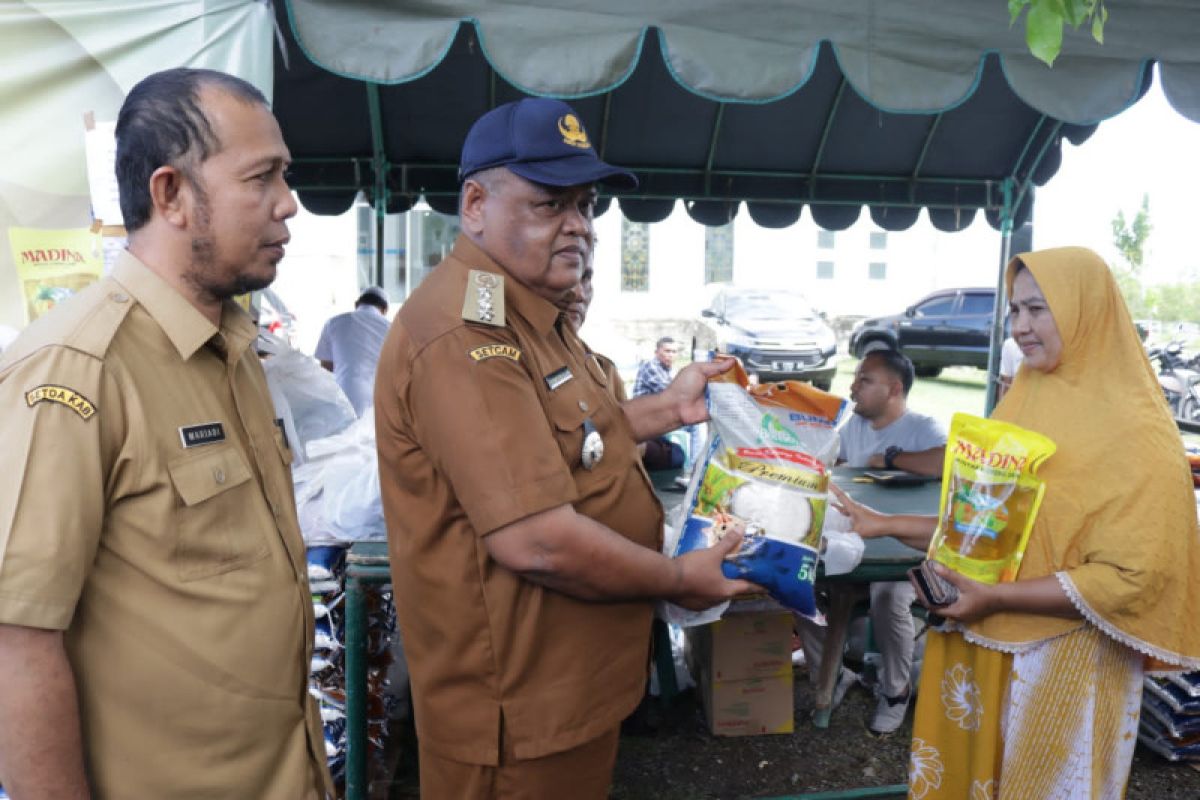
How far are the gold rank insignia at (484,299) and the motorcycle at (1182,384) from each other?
1079 cm

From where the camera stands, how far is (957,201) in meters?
6.70

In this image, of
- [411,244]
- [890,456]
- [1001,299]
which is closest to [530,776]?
[890,456]

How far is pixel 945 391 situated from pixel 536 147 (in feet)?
49.7

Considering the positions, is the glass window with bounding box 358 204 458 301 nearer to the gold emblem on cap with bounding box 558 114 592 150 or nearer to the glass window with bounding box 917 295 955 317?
the gold emblem on cap with bounding box 558 114 592 150

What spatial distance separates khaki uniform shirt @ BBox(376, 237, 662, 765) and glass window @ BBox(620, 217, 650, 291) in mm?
22144

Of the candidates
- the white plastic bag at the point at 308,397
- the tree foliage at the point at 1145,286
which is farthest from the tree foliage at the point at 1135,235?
the white plastic bag at the point at 308,397

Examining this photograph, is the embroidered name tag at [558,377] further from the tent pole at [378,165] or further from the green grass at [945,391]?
the green grass at [945,391]

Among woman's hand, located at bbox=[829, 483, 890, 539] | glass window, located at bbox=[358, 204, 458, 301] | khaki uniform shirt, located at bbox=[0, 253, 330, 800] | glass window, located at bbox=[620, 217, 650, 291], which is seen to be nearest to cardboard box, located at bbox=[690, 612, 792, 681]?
woman's hand, located at bbox=[829, 483, 890, 539]

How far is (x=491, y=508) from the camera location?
1385mm

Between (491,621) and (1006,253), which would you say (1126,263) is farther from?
(491,621)

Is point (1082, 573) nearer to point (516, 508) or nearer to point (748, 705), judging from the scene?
point (516, 508)

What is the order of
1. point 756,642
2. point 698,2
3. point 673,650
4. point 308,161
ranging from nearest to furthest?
1. point 698,2
2. point 756,642
3. point 673,650
4. point 308,161

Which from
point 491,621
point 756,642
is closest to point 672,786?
point 756,642

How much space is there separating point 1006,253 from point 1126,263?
3165cm
